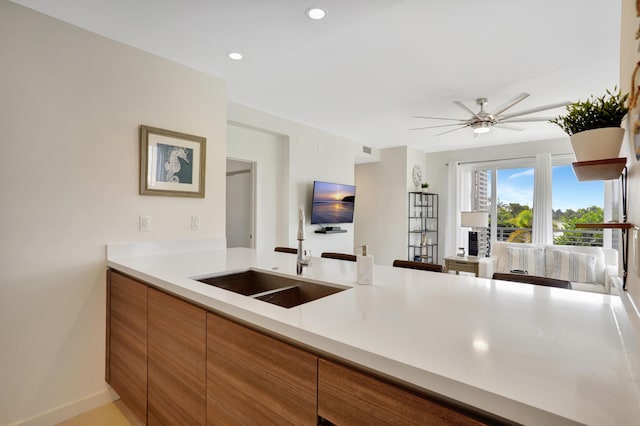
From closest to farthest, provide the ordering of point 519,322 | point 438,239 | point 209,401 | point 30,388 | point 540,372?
point 540,372 < point 519,322 < point 209,401 < point 30,388 < point 438,239

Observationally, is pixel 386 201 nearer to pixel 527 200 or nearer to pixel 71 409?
pixel 527 200

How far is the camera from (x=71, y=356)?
2.02m

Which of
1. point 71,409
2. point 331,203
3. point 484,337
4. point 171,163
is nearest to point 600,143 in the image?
point 484,337

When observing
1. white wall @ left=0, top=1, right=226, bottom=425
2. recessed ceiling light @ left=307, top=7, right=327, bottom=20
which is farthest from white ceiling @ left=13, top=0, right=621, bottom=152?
white wall @ left=0, top=1, right=226, bottom=425

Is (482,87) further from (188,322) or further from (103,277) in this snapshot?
(103,277)

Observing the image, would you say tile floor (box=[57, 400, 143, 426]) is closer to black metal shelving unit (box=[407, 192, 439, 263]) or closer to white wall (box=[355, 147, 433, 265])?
white wall (box=[355, 147, 433, 265])

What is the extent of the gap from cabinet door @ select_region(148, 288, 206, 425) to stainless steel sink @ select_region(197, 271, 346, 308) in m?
0.25

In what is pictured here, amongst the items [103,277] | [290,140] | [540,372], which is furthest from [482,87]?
[103,277]

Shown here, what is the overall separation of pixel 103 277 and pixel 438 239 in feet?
19.3

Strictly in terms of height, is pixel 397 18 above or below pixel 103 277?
above

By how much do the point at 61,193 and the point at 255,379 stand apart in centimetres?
187

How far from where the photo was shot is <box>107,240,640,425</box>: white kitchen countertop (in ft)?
1.79

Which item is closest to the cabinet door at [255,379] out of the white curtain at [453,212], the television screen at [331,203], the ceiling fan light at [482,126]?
the ceiling fan light at [482,126]

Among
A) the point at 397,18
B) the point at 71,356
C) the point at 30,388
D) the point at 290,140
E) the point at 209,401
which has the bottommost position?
the point at 30,388
